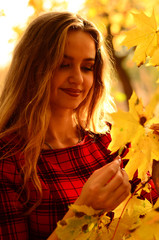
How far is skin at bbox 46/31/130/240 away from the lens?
2.50ft

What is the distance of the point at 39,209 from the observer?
1.29 m

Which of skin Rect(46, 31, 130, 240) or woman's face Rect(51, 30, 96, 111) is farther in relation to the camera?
woman's face Rect(51, 30, 96, 111)

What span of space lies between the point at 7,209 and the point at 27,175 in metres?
0.15

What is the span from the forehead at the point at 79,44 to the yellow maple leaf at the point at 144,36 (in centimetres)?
72

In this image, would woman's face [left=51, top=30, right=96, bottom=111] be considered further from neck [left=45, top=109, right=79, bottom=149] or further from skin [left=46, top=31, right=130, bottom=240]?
neck [left=45, top=109, right=79, bottom=149]

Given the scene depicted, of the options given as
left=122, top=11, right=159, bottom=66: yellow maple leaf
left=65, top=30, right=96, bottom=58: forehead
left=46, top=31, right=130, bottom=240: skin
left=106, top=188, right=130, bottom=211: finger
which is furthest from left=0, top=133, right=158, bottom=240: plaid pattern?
left=122, top=11, right=159, bottom=66: yellow maple leaf

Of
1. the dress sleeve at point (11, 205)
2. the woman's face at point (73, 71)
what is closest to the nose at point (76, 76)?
the woman's face at point (73, 71)

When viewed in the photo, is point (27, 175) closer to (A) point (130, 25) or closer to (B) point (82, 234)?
(B) point (82, 234)

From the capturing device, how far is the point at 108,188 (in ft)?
2.54

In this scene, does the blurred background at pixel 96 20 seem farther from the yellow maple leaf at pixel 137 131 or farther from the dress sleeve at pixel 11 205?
the yellow maple leaf at pixel 137 131

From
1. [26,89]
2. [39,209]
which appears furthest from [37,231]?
[26,89]

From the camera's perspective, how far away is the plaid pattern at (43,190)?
122 cm

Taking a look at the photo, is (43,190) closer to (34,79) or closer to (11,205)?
(11,205)

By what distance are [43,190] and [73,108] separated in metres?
0.39
